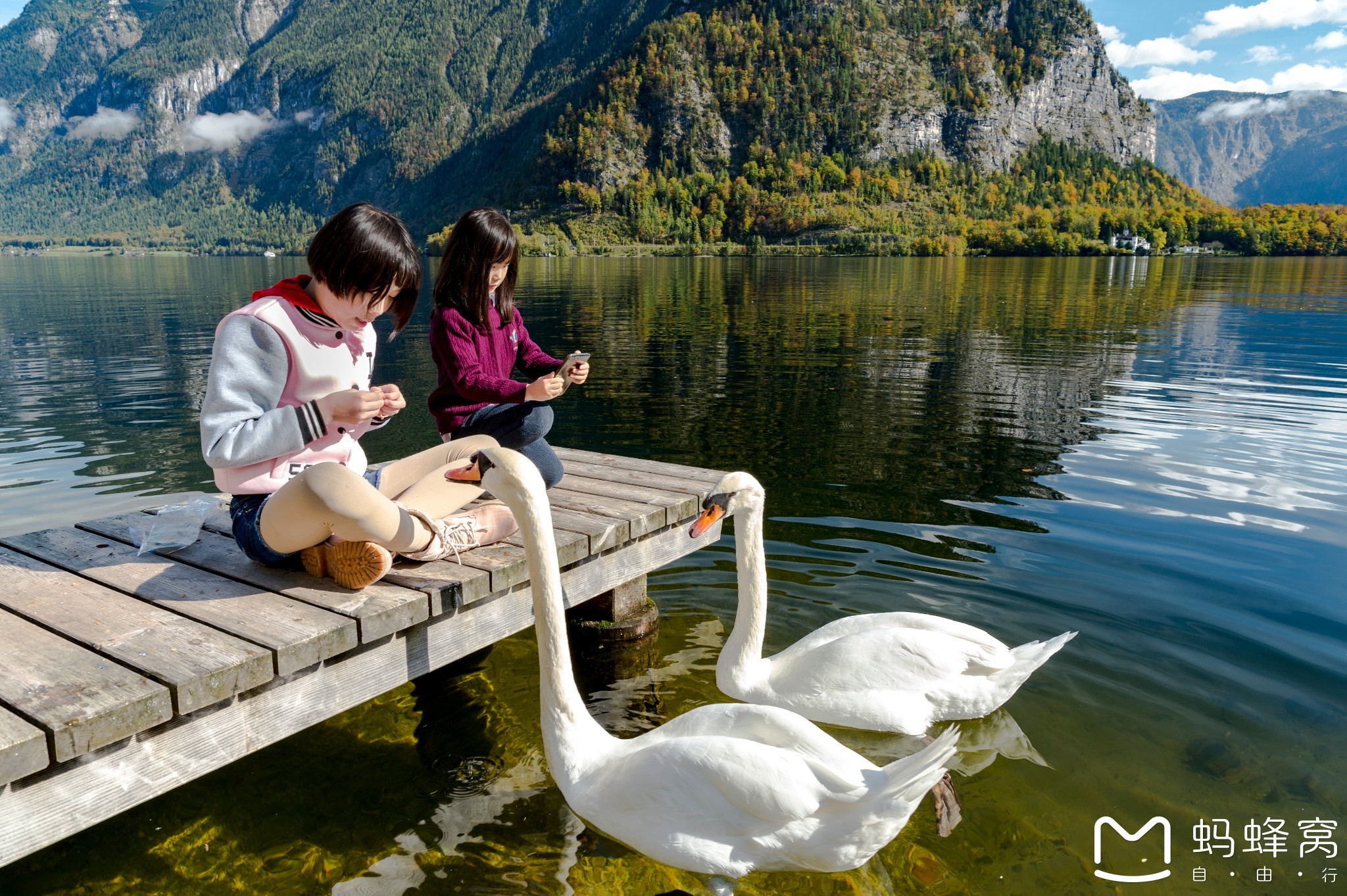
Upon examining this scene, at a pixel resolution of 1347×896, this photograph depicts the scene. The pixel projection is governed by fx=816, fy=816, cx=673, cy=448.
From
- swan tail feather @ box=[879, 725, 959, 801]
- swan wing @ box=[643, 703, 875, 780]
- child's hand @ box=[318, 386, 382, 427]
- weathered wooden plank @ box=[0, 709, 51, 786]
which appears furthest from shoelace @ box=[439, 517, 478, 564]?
swan tail feather @ box=[879, 725, 959, 801]

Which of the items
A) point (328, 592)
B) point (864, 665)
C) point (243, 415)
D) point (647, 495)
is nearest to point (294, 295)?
point (243, 415)

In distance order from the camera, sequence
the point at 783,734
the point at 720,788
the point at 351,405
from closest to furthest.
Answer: the point at 720,788, the point at 783,734, the point at 351,405

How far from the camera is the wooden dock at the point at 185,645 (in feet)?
10.1

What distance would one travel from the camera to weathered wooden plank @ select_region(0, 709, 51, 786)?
281cm

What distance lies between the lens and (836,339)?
27109mm

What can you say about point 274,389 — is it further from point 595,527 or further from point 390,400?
point 595,527

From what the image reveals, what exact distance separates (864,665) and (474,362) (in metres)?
3.52

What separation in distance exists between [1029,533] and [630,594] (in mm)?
5075

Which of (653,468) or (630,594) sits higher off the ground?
(653,468)

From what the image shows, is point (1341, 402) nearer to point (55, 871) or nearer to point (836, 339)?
point (836, 339)

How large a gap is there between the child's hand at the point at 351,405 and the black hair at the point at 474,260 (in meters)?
1.98

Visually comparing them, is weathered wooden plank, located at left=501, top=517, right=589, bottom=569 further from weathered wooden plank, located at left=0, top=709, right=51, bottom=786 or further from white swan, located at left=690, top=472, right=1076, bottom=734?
weathered wooden plank, located at left=0, top=709, right=51, bottom=786

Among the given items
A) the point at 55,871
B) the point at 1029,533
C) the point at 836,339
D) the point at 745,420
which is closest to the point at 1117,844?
the point at 1029,533

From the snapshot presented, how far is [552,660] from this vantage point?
13.6 ft
